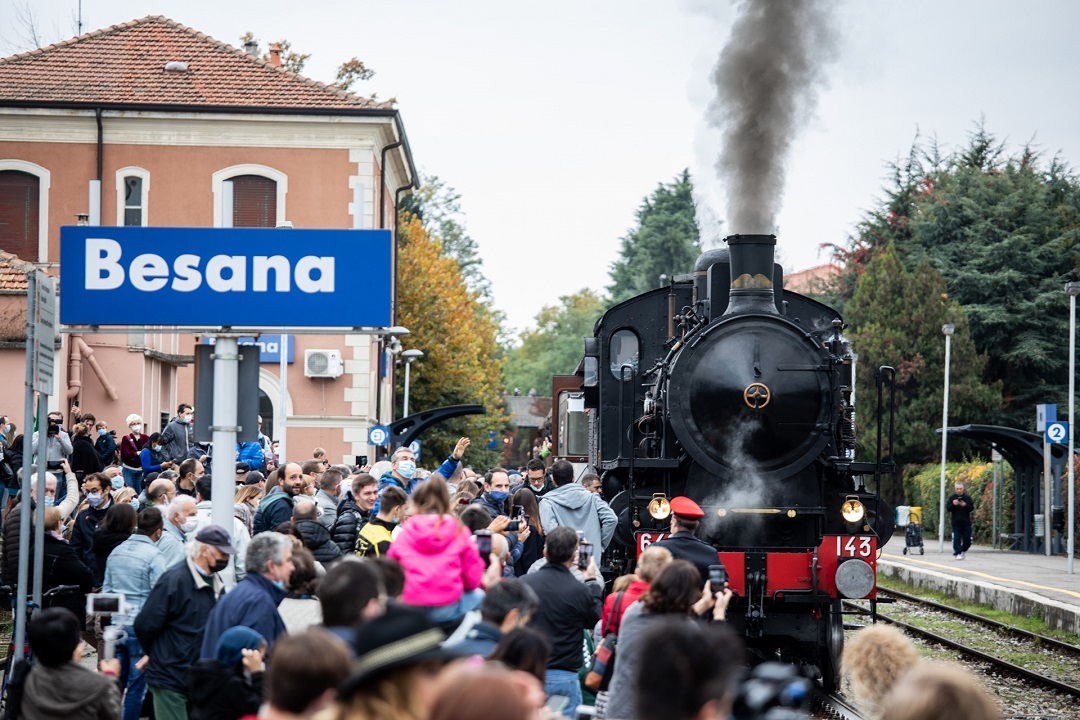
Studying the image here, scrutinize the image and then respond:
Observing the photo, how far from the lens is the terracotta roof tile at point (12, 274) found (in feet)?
60.5

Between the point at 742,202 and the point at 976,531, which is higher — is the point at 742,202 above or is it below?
above

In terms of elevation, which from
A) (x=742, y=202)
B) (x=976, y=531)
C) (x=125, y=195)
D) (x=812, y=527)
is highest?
(x=125, y=195)

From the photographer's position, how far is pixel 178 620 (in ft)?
22.8

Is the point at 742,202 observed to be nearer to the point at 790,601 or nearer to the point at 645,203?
the point at 790,601

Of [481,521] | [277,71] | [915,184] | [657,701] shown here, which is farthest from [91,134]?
[915,184]

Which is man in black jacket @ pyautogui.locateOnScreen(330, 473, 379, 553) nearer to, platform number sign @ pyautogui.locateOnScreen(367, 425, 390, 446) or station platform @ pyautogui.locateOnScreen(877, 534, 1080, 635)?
station platform @ pyautogui.locateOnScreen(877, 534, 1080, 635)

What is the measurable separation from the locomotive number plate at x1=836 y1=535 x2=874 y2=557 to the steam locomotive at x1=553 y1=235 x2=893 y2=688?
1 centimetres

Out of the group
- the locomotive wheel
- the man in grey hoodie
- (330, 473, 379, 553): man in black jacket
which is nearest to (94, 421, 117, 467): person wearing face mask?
(330, 473, 379, 553): man in black jacket

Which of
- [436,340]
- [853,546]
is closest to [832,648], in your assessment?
[853,546]

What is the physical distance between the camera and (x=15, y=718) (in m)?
5.78

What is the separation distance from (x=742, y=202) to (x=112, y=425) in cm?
1179

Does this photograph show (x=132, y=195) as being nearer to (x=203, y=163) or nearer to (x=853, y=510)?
(x=203, y=163)

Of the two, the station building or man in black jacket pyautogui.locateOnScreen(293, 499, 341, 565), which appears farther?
the station building

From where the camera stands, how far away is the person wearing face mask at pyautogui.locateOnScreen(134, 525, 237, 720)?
689cm
